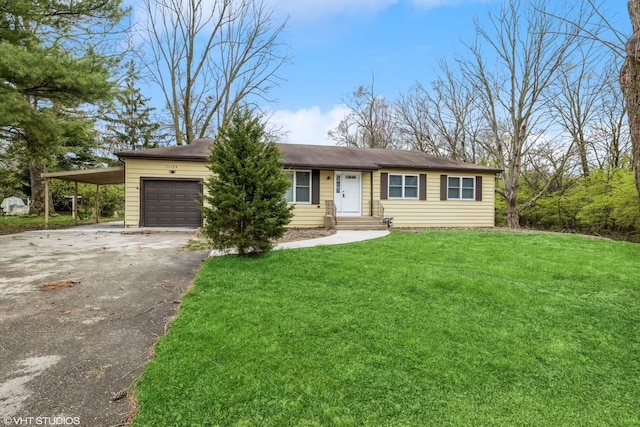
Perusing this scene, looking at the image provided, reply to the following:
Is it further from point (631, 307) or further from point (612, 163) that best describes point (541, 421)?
point (612, 163)

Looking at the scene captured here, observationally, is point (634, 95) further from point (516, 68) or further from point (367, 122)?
point (367, 122)

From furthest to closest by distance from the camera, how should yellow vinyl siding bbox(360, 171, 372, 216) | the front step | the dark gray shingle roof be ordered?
yellow vinyl siding bbox(360, 171, 372, 216) < the dark gray shingle roof < the front step

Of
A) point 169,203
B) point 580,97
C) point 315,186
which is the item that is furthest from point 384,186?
point 580,97

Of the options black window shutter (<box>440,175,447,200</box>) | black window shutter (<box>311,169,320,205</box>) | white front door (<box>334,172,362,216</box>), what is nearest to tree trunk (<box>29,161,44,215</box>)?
black window shutter (<box>311,169,320,205</box>)

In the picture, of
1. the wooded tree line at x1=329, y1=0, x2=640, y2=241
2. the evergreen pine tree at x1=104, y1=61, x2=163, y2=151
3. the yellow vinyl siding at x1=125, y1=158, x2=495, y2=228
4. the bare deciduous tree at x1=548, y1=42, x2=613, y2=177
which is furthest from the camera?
the evergreen pine tree at x1=104, y1=61, x2=163, y2=151

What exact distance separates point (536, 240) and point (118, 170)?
1350 cm

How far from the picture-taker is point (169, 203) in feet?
40.7

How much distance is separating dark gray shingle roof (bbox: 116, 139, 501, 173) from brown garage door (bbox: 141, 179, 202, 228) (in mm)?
944

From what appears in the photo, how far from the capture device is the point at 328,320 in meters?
3.53

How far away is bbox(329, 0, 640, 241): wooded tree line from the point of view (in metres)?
14.1

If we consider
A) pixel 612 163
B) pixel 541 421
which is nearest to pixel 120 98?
pixel 541 421

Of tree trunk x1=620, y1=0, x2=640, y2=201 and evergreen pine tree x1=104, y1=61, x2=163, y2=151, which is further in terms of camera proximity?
evergreen pine tree x1=104, y1=61, x2=163, y2=151

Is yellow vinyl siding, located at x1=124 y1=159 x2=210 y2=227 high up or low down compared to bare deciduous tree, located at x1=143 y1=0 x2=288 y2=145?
down

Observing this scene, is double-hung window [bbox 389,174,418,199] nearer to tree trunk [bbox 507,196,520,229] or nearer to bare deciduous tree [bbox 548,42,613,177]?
tree trunk [bbox 507,196,520,229]
